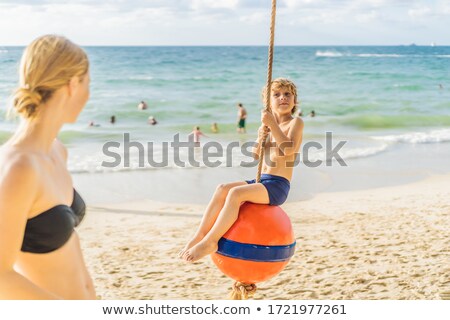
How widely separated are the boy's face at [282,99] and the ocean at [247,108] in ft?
8.84

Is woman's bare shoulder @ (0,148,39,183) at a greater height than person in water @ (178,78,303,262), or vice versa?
woman's bare shoulder @ (0,148,39,183)

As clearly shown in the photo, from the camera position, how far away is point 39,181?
1700mm

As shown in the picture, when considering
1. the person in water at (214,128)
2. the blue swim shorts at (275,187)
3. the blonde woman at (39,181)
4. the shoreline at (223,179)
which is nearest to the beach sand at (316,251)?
the shoreline at (223,179)

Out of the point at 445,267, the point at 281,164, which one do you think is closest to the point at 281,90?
the point at 281,164

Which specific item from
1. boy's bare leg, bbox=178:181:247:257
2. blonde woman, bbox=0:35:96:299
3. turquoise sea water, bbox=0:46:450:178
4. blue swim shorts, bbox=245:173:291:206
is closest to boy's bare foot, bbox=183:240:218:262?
boy's bare leg, bbox=178:181:247:257

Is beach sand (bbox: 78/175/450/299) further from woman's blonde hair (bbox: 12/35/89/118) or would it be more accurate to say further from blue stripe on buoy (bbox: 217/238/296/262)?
woman's blonde hair (bbox: 12/35/89/118)

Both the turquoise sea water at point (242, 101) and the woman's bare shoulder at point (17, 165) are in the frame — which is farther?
the turquoise sea water at point (242, 101)

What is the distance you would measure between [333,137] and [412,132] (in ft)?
9.25

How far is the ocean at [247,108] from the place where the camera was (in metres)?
15.0

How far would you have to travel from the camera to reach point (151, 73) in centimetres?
4097

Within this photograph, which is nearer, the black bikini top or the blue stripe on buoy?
the black bikini top

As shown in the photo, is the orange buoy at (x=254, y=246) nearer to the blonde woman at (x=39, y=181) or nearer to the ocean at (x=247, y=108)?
the blonde woman at (x=39, y=181)

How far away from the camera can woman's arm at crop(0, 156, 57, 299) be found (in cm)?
160

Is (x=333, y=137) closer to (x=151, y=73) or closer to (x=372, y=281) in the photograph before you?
(x=372, y=281)
